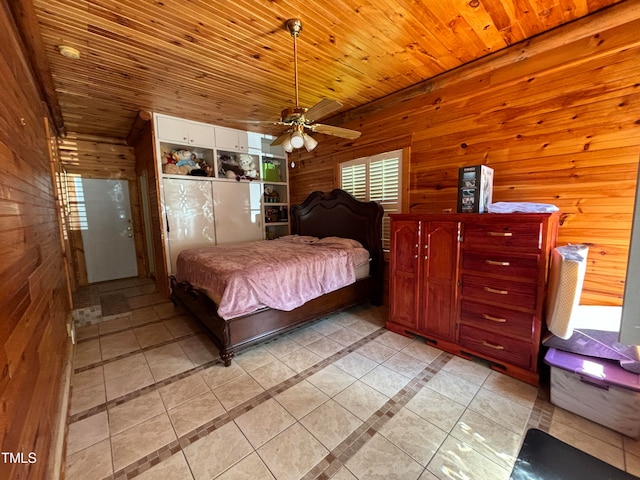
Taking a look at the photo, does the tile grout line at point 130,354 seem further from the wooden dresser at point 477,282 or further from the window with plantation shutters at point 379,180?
the window with plantation shutters at point 379,180

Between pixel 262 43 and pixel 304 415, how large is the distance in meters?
2.89

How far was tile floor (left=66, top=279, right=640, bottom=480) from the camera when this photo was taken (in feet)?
4.66

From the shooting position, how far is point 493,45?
2.35 meters

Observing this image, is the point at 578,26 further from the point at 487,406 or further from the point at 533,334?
the point at 487,406

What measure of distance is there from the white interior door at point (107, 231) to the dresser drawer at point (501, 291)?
18.6 feet

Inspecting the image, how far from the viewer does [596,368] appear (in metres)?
1.67

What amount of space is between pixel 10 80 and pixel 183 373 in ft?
7.16

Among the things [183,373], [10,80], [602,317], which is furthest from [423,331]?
[10,80]

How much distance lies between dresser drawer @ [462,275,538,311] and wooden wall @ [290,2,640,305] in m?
0.67

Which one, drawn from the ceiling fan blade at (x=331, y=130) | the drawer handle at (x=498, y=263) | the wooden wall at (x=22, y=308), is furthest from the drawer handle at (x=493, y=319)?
the wooden wall at (x=22, y=308)

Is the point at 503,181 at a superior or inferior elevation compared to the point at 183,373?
superior

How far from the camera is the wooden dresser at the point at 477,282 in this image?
77.0 inches

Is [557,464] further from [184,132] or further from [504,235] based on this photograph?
[184,132]

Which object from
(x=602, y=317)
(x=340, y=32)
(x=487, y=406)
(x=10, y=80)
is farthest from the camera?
(x=340, y=32)
